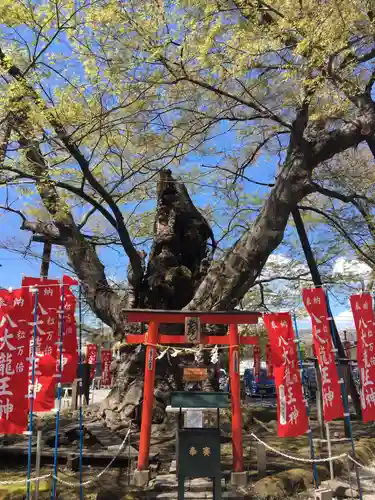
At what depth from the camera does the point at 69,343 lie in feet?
20.8

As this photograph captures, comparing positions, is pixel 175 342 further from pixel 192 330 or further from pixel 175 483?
pixel 175 483

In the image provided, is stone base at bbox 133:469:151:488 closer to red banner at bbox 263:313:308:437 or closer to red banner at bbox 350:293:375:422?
Answer: red banner at bbox 263:313:308:437

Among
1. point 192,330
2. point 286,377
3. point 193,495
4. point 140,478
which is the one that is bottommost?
point 193,495

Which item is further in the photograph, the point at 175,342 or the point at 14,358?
the point at 175,342

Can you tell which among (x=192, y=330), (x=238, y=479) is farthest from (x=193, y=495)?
(x=192, y=330)

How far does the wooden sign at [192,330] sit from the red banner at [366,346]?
2.47 m

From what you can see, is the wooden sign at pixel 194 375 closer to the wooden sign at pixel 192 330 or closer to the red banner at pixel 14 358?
the wooden sign at pixel 192 330

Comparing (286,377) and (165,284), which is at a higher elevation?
(165,284)

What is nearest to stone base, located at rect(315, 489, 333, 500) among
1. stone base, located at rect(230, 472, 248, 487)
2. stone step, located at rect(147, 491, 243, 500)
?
stone step, located at rect(147, 491, 243, 500)

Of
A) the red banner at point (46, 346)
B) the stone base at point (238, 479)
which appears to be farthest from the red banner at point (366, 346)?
the red banner at point (46, 346)

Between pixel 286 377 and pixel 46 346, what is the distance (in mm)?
3557

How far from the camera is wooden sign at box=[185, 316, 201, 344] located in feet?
22.0

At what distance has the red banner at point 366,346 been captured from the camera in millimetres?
6234

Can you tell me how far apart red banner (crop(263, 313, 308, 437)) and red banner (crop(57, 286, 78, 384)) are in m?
3.02
